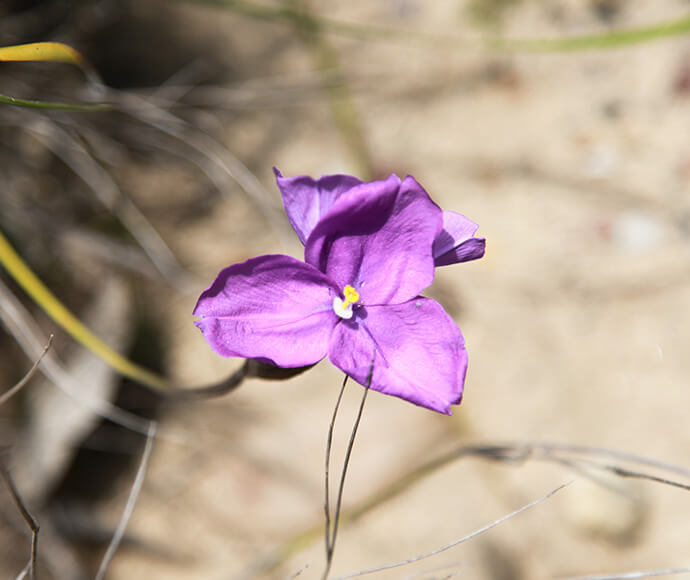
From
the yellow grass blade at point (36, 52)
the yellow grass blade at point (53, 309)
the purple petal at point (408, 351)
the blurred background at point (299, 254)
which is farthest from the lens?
the blurred background at point (299, 254)

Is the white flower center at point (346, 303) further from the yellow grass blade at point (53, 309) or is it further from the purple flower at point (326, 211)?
the yellow grass blade at point (53, 309)

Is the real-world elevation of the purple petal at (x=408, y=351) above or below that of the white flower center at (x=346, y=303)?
below

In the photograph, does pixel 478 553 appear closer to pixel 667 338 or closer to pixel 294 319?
pixel 667 338

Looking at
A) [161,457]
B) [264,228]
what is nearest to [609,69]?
[264,228]

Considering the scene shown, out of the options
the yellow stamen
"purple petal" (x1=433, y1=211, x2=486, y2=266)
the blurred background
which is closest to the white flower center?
the yellow stamen

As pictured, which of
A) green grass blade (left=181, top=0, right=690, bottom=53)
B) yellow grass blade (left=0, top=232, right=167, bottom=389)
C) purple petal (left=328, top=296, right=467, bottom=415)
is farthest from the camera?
green grass blade (left=181, top=0, right=690, bottom=53)

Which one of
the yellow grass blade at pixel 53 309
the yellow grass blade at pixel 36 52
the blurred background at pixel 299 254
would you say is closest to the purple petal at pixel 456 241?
the yellow grass blade at pixel 53 309

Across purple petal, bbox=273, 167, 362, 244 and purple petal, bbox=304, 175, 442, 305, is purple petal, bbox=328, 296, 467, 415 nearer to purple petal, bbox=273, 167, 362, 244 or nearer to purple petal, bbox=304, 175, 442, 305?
purple petal, bbox=304, 175, 442, 305
